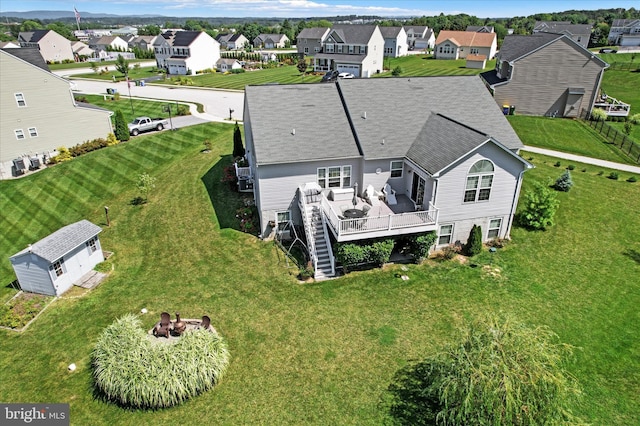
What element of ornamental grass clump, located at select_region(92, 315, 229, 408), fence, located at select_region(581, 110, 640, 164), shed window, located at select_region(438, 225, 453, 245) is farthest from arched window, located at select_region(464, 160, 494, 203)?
fence, located at select_region(581, 110, 640, 164)

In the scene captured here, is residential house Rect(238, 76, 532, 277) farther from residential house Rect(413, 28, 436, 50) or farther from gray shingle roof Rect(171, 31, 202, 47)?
residential house Rect(413, 28, 436, 50)

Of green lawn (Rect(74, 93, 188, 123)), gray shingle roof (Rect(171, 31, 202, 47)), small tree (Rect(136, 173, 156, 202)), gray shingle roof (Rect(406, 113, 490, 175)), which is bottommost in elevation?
small tree (Rect(136, 173, 156, 202))

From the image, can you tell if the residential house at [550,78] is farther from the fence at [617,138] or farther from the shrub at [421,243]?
the shrub at [421,243]

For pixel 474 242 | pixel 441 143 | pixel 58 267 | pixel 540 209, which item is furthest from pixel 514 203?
pixel 58 267

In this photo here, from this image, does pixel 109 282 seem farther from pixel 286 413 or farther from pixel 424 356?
pixel 424 356

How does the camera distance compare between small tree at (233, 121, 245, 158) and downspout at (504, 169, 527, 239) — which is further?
small tree at (233, 121, 245, 158)

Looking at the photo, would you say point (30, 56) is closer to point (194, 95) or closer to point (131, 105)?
point (131, 105)
